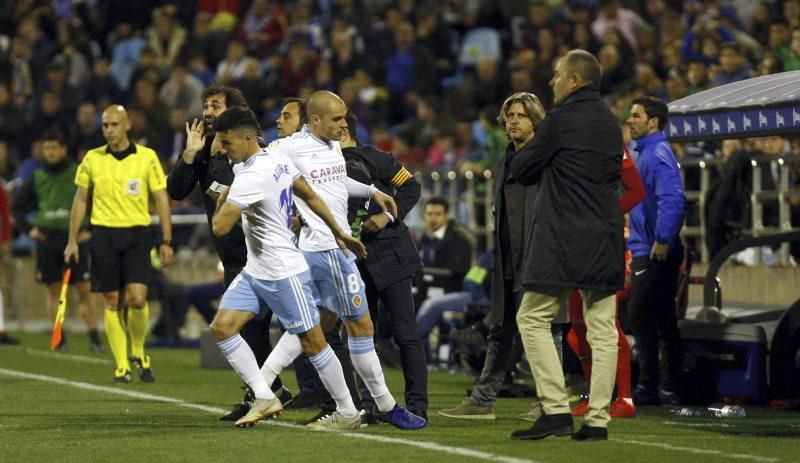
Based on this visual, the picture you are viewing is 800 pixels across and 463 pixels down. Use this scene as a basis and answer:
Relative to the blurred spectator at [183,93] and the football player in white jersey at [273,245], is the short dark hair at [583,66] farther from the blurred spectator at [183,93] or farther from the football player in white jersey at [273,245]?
the blurred spectator at [183,93]

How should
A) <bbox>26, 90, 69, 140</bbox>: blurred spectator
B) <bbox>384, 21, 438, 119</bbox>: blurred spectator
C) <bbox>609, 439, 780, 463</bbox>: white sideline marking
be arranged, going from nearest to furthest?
<bbox>609, 439, 780, 463</bbox>: white sideline marking → <bbox>384, 21, 438, 119</bbox>: blurred spectator → <bbox>26, 90, 69, 140</bbox>: blurred spectator

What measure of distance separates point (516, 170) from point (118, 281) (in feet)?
17.9

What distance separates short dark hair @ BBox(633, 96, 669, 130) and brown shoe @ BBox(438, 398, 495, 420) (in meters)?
2.38

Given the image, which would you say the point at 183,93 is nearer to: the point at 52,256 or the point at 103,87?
the point at 103,87

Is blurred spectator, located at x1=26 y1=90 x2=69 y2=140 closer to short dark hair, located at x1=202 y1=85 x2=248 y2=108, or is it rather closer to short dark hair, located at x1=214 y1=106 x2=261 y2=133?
short dark hair, located at x1=202 y1=85 x2=248 y2=108

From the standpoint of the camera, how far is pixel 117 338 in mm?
12938

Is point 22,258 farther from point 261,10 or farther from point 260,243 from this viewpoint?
point 260,243

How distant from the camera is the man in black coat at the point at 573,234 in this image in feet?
27.0

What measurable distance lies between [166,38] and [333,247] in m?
18.5

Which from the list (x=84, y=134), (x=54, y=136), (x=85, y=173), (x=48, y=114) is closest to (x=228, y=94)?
(x=85, y=173)

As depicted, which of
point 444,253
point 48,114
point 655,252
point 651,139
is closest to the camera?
point 655,252

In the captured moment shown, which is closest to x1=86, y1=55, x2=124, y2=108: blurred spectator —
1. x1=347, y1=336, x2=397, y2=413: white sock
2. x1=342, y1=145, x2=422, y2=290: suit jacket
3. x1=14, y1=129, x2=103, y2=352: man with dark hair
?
x1=14, y1=129, x2=103, y2=352: man with dark hair

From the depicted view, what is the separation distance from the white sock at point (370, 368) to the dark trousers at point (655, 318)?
257 cm

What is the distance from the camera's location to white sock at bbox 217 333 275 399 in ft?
29.6
